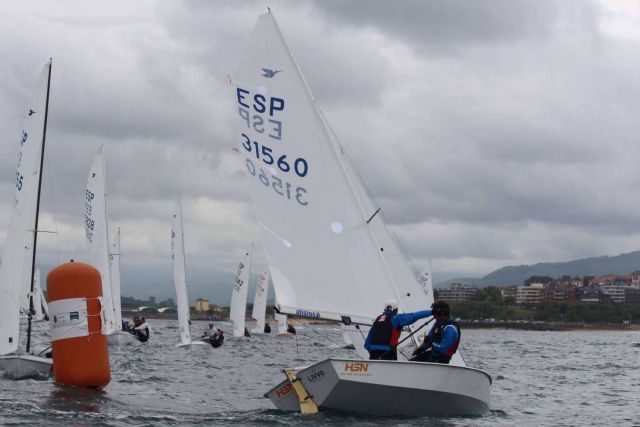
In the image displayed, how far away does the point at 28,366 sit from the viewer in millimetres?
19125

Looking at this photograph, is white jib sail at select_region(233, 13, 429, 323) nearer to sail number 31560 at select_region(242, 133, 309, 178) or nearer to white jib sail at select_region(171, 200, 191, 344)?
sail number 31560 at select_region(242, 133, 309, 178)

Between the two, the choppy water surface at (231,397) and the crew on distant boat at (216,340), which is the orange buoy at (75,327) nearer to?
the choppy water surface at (231,397)

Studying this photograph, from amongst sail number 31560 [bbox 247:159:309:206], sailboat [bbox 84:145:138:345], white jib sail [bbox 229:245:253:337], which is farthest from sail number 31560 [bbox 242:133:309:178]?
white jib sail [bbox 229:245:253:337]

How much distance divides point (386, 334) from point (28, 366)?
345 inches

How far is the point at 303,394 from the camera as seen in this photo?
46.4 ft

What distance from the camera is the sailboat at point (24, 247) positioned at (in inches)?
757

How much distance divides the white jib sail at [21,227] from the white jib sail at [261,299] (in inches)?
1474

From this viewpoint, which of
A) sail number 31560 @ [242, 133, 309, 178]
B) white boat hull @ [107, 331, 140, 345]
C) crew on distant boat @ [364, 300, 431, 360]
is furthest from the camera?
white boat hull @ [107, 331, 140, 345]

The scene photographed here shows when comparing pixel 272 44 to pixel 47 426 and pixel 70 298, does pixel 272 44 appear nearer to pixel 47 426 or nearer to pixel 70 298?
pixel 70 298

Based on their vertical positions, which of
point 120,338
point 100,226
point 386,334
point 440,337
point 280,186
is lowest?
point 440,337

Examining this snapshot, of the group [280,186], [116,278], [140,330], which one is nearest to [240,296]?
[116,278]

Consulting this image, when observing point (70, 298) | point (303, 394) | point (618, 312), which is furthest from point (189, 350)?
point (618, 312)

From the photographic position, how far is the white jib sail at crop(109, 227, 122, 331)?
40.0 metres

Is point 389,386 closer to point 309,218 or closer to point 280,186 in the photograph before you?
point 309,218
